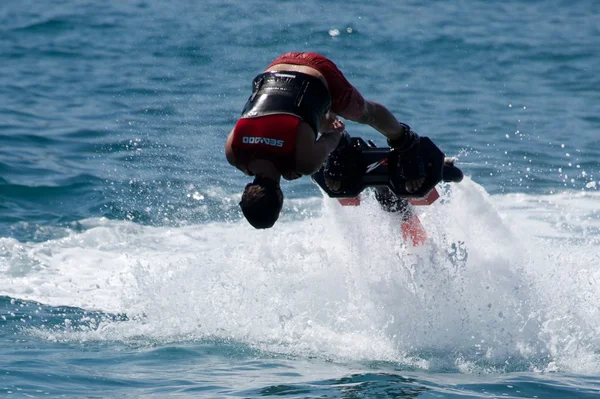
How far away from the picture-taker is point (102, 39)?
1889 cm

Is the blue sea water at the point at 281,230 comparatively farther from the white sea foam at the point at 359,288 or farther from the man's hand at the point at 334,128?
the man's hand at the point at 334,128

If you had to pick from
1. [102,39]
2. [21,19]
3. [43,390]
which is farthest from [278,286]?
[21,19]

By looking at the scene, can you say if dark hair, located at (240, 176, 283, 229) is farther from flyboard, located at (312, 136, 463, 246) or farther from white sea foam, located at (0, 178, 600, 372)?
flyboard, located at (312, 136, 463, 246)

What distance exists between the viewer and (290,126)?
6.00 meters

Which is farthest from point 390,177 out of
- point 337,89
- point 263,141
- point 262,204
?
point 262,204

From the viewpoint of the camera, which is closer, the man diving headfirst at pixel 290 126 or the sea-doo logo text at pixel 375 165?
the man diving headfirst at pixel 290 126

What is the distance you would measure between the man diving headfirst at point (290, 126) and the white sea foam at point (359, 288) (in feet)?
2.85

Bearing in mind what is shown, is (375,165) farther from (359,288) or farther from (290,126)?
(290,126)

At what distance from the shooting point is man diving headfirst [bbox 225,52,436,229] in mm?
5750

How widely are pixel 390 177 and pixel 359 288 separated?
2.86ft

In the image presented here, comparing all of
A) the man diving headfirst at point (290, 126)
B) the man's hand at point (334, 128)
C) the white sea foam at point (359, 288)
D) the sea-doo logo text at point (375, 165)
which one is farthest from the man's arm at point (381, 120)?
the white sea foam at point (359, 288)

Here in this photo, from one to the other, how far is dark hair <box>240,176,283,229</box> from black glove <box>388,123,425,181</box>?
1.72m

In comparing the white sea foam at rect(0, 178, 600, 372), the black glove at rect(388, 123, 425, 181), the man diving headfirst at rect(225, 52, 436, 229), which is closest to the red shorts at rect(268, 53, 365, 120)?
the man diving headfirst at rect(225, 52, 436, 229)

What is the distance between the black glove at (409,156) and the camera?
7160mm
